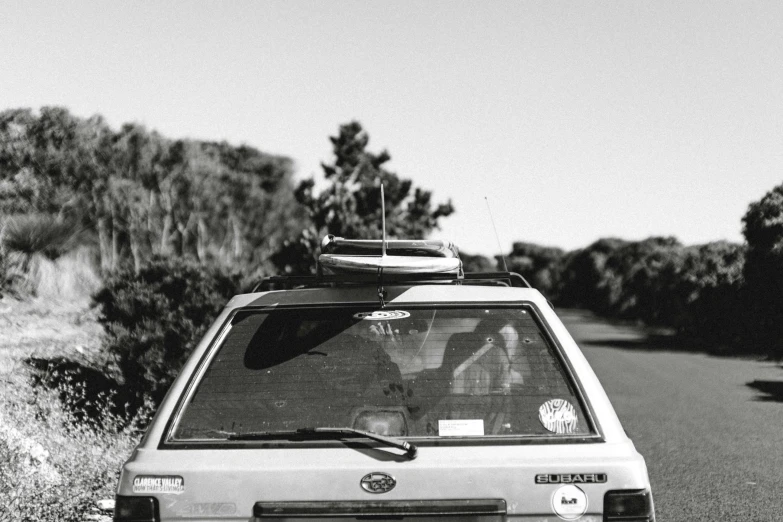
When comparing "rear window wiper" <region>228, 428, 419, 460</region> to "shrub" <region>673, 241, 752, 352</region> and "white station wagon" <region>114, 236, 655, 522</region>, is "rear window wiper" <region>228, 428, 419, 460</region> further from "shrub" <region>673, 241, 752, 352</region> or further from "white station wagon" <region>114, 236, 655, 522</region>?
"shrub" <region>673, 241, 752, 352</region>

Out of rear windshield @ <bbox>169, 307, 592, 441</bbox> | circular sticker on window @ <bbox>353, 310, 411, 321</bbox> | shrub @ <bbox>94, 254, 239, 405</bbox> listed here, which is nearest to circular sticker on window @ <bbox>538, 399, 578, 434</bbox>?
rear windshield @ <bbox>169, 307, 592, 441</bbox>

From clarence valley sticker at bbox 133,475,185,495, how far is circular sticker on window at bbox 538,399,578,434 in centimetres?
119

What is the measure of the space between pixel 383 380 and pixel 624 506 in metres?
0.98

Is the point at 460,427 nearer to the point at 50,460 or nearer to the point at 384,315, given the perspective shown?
the point at 384,315

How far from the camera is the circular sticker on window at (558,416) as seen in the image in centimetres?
311

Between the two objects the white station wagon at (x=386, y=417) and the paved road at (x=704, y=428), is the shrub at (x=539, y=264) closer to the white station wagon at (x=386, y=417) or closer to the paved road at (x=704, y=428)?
the paved road at (x=704, y=428)

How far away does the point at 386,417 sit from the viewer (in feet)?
10.7

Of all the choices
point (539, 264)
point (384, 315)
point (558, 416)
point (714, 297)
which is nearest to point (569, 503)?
point (558, 416)

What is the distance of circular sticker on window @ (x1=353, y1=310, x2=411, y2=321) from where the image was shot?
341 cm

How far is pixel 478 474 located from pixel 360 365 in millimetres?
744

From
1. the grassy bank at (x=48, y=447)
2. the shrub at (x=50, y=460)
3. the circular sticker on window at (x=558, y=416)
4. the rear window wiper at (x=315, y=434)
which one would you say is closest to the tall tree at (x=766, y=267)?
the grassy bank at (x=48, y=447)

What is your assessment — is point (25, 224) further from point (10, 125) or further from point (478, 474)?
point (10, 125)

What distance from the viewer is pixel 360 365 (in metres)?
3.46

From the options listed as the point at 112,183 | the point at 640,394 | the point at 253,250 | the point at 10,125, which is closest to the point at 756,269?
the point at 640,394
